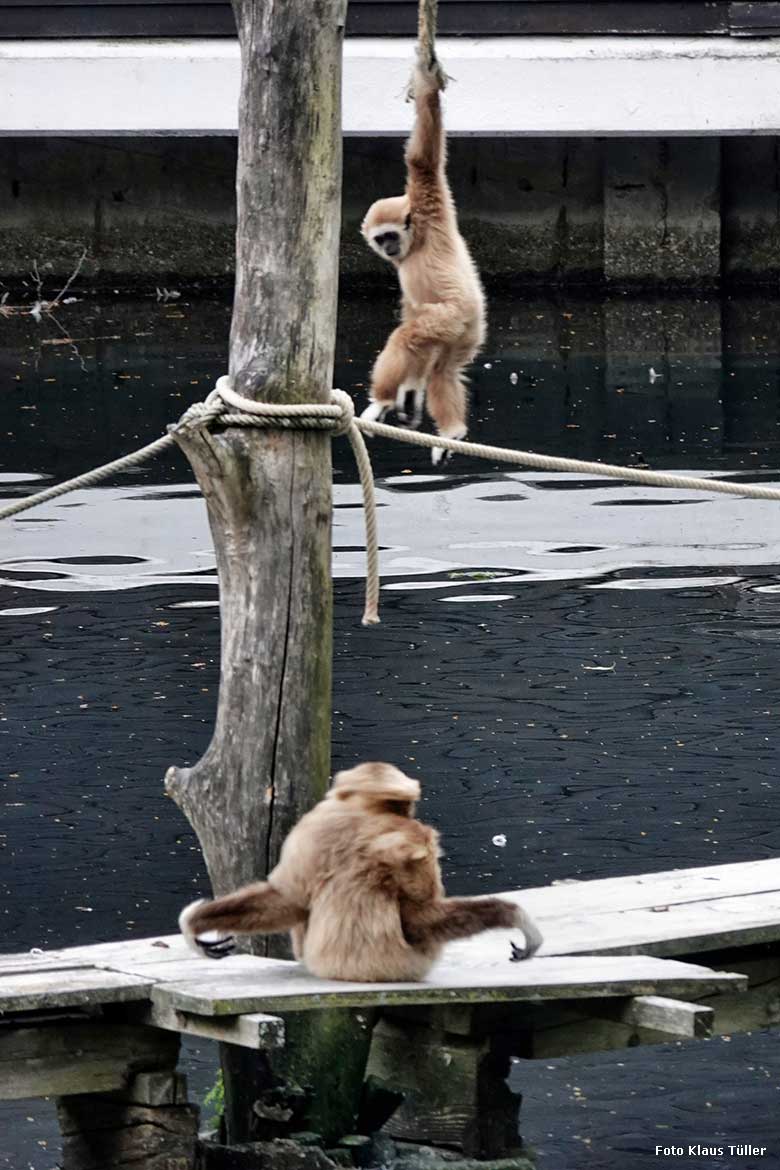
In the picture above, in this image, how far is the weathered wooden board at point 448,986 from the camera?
474 centimetres

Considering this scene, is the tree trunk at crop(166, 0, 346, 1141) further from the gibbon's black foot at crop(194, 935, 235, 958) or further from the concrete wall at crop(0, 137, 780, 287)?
the concrete wall at crop(0, 137, 780, 287)

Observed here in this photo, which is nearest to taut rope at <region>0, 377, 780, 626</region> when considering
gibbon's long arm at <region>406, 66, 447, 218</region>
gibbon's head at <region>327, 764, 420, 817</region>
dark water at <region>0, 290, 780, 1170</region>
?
gibbon's long arm at <region>406, 66, 447, 218</region>

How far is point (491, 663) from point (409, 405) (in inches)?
156

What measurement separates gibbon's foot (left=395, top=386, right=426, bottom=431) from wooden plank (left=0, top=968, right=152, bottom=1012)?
2193 millimetres

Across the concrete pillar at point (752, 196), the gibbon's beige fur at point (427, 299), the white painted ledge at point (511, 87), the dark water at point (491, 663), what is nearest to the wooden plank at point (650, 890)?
the dark water at point (491, 663)

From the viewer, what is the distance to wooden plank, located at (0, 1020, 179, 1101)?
5016 mm

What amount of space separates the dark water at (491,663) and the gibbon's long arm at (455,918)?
1.20m

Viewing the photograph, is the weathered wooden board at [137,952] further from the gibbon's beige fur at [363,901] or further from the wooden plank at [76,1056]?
the gibbon's beige fur at [363,901]

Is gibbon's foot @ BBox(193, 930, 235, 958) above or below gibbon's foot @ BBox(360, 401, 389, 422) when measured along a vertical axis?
below

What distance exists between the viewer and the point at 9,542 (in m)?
12.8

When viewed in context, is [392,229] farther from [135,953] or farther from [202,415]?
[135,953]

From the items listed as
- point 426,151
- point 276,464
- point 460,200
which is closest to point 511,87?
point 460,200

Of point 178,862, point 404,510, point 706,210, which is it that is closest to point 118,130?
point 706,210

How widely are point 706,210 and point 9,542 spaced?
9.70 m
